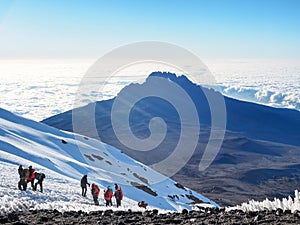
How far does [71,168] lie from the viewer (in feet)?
174

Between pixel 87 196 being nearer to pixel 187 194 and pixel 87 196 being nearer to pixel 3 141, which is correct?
pixel 3 141

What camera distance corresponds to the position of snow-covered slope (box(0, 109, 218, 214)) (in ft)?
106

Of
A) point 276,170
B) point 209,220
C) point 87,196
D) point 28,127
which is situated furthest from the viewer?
point 276,170

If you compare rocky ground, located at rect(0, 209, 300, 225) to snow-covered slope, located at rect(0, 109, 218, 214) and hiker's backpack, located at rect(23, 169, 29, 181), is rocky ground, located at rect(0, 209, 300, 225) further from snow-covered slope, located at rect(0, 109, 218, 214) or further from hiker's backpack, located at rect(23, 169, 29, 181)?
hiker's backpack, located at rect(23, 169, 29, 181)

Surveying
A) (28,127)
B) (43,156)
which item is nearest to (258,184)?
(28,127)

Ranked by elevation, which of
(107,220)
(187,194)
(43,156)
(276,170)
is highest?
(107,220)

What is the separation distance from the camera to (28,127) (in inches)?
3113

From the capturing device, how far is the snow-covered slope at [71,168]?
106ft

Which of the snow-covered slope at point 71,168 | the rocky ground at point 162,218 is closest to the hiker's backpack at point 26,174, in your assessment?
the snow-covered slope at point 71,168

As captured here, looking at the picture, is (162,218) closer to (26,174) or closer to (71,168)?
(26,174)

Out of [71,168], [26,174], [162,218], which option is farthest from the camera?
[71,168]

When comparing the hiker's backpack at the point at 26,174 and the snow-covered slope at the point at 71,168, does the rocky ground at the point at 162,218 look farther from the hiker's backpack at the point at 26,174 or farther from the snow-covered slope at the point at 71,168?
the hiker's backpack at the point at 26,174

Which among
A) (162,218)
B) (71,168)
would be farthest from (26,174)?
(71,168)

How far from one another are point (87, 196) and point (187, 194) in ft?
102
